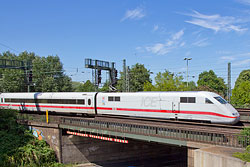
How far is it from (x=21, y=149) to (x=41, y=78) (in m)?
41.9

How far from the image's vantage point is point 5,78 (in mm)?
59844

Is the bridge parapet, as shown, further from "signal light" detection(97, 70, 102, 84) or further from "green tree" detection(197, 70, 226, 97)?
"green tree" detection(197, 70, 226, 97)

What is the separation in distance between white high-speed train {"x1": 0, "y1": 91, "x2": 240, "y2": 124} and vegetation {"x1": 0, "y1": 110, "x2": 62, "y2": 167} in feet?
16.5

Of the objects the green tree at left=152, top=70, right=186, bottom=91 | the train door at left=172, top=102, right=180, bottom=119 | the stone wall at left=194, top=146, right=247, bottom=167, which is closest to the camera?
the stone wall at left=194, top=146, right=247, bottom=167

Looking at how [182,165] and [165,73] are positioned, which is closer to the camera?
[182,165]

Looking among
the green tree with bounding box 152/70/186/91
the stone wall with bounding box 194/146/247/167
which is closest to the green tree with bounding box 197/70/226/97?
the green tree with bounding box 152/70/186/91

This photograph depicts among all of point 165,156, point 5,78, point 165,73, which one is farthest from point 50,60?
point 165,156

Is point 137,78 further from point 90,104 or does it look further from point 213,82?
point 90,104

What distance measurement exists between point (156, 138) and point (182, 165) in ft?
52.1

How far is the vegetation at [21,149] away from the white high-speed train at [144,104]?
5.04 m

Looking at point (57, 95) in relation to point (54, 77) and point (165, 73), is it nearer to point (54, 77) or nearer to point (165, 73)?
point (165, 73)

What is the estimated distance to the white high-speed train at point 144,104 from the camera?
781 inches

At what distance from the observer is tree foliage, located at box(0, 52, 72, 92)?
6019 centimetres

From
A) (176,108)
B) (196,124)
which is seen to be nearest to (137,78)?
(176,108)
